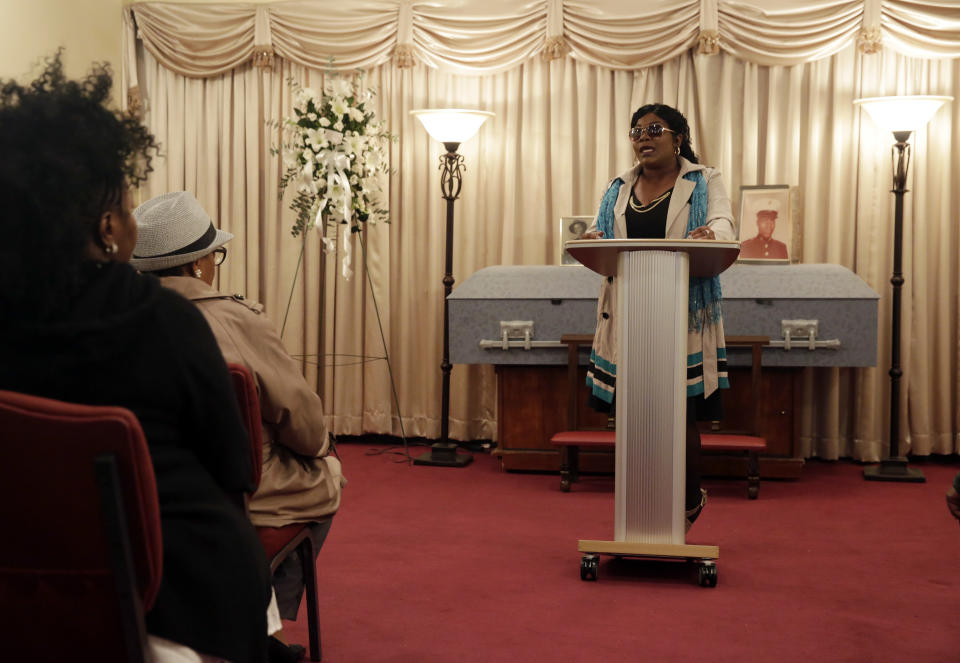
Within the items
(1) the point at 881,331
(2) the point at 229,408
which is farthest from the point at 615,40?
(2) the point at 229,408

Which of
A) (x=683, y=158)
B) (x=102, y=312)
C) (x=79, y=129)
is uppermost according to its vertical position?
(x=683, y=158)

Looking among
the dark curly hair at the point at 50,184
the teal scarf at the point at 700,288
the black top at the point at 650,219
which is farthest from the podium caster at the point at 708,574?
the dark curly hair at the point at 50,184

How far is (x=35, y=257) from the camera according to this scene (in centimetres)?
123

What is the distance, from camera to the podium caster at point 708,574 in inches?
124

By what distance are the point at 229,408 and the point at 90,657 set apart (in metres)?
0.36

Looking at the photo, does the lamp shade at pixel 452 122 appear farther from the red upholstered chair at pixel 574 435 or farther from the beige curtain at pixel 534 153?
the red upholstered chair at pixel 574 435

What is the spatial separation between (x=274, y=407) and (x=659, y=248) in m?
1.34

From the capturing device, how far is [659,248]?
2.96 metres

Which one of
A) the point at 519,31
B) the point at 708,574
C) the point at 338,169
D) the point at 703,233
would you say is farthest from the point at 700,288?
the point at 519,31

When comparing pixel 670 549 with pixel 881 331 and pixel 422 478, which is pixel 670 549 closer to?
pixel 422 478

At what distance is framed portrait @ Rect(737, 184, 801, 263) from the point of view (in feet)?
17.7

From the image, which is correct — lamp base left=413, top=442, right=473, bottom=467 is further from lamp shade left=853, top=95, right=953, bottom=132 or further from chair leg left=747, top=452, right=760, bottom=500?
lamp shade left=853, top=95, right=953, bottom=132

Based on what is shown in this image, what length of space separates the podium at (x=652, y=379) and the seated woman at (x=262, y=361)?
1.07 meters

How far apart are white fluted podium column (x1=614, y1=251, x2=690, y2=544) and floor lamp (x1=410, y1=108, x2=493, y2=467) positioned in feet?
7.91
